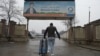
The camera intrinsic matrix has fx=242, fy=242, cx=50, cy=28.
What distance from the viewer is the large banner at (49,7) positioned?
41.6 metres

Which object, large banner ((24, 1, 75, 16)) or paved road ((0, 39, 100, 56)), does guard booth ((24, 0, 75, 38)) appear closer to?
large banner ((24, 1, 75, 16))


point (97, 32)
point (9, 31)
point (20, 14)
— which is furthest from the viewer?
point (20, 14)

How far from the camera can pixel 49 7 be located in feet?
138

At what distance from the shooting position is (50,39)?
1366cm

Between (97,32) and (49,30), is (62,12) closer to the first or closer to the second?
(97,32)

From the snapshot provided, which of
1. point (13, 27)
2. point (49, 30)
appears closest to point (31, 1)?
point (13, 27)

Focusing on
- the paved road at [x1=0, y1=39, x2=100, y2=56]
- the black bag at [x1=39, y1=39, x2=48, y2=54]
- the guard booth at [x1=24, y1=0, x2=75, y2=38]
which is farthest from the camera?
the guard booth at [x1=24, y1=0, x2=75, y2=38]

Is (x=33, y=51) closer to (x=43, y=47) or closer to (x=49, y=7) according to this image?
(x=43, y=47)

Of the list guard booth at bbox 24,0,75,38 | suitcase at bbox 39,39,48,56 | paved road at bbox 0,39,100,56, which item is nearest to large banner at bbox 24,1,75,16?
guard booth at bbox 24,0,75,38

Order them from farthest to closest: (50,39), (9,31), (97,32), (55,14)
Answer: (55,14)
(9,31)
(97,32)
(50,39)

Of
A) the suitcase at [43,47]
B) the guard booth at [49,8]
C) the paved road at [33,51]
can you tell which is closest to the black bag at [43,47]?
the suitcase at [43,47]

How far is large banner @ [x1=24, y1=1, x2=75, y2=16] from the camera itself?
4159cm

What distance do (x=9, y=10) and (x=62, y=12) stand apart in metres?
9.18

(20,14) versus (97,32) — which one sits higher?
(20,14)
